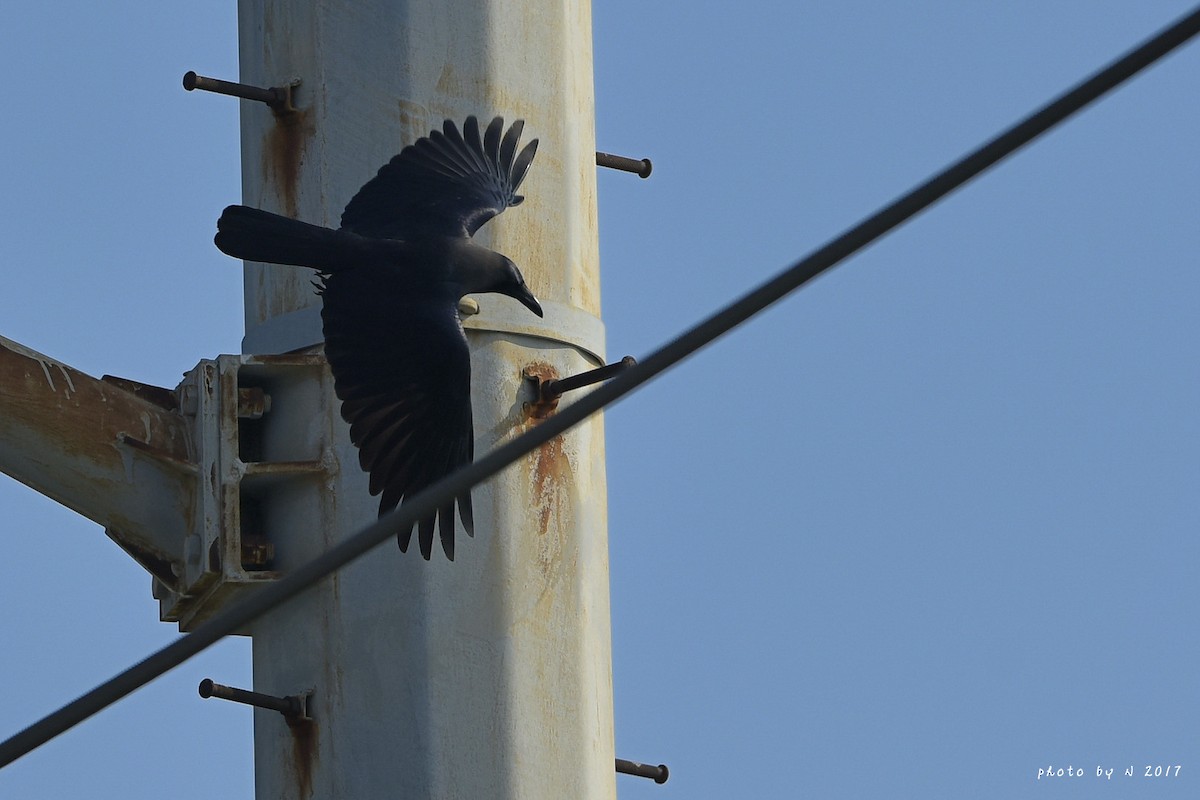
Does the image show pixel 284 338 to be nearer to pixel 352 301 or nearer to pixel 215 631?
pixel 352 301

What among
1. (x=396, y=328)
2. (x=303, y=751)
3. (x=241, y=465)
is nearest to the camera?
(x=396, y=328)

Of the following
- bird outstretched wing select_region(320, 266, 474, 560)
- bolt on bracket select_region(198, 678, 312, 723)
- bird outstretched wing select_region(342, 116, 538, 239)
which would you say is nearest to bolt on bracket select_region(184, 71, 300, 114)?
bird outstretched wing select_region(342, 116, 538, 239)

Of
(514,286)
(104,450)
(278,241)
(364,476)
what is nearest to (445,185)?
(514,286)

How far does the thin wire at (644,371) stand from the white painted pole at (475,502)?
152 inches

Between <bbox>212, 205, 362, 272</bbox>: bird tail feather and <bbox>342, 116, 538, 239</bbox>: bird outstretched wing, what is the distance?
201mm

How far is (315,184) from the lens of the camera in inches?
376

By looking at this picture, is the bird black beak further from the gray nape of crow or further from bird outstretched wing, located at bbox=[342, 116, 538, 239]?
bird outstretched wing, located at bbox=[342, 116, 538, 239]

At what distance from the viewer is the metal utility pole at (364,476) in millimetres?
9055

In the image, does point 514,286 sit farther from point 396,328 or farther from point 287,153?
point 287,153

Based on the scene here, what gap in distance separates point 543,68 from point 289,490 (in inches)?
77.7

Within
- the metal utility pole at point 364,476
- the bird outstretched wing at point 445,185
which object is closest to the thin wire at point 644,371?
the metal utility pole at point 364,476

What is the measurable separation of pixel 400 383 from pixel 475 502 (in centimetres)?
77

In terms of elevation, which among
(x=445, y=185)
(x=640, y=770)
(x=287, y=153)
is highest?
(x=287, y=153)

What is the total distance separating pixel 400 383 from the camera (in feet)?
28.5
